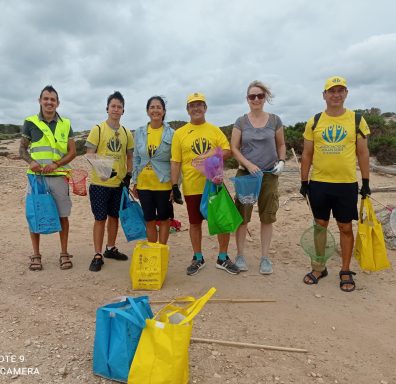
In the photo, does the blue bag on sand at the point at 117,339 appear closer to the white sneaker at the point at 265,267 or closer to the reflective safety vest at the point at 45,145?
the white sneaker at the point at 265,267

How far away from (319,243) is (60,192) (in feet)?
10.4

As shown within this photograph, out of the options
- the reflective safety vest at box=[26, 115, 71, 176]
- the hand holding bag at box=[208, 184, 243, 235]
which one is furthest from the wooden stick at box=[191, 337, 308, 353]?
the reflective safety vest at box=[26, 115, 71, 176]

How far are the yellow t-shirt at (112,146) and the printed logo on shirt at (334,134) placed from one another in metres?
2.43

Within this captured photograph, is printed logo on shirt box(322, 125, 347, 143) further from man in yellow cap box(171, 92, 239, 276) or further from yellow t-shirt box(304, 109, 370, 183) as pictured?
man in yellow cap box(171, 92, 239, 276)

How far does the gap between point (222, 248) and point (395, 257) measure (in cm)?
251

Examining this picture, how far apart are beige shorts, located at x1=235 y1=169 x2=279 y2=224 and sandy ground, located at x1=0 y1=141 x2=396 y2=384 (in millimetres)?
742

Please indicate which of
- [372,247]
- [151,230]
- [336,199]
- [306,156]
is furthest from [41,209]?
[372,247]

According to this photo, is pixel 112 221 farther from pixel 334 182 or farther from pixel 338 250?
pixel 338 250

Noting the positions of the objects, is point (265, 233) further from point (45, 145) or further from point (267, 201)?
point (45, 145)

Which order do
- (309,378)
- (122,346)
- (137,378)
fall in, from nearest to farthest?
1. (137,378)
2. (122,346)
3. (309,378)

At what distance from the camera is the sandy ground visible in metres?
2.84

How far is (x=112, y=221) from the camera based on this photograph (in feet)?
16.7

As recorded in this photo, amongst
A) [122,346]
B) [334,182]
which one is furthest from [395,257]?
[122,346]

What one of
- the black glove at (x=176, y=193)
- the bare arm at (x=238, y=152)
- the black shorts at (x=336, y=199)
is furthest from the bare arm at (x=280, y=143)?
the black glove at (x=176, y=193)
